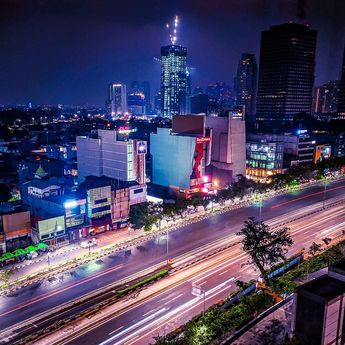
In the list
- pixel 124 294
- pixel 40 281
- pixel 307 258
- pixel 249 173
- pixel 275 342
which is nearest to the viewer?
pixel 275 342

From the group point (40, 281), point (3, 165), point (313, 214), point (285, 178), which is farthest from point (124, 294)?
point (3, 165)

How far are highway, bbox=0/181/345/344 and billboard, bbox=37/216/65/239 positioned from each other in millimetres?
6884

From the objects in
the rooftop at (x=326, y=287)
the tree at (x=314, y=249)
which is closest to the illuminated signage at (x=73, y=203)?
the tree at (x=314, y=249)

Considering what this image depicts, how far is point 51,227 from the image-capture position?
4100 centimetres

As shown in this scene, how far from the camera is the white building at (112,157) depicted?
56.1m

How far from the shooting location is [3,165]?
249 feet

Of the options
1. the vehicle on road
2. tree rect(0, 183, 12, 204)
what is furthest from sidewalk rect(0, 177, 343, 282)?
tree rect(0, 183, 12, 204)

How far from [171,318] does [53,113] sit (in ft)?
609

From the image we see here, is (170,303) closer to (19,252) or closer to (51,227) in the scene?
(19,252)

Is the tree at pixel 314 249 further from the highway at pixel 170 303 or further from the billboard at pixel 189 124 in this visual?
the billboard at pixel 189 124

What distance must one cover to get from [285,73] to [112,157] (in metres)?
107

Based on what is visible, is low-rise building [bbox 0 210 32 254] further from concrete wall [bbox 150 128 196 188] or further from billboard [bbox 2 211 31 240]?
concrete wall [bbox 150 128 196 188]

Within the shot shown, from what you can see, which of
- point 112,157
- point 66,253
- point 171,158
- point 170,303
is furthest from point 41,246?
point 171,158

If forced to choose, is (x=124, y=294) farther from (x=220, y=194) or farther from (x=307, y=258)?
(x=220, y=194)
